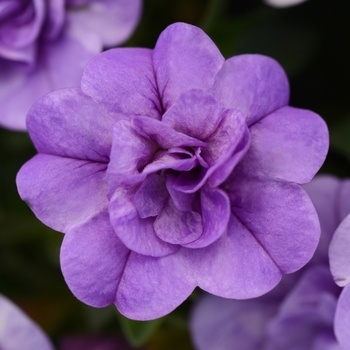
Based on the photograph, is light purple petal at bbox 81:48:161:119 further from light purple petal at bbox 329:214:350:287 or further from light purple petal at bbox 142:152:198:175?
light purple petal at bbox 329:214:350:287

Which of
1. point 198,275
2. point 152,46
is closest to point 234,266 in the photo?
point 198,275

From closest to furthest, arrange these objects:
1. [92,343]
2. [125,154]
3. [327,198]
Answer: [125,154] → [327,198] → [92,343]

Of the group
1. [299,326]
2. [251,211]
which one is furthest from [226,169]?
[299,326]

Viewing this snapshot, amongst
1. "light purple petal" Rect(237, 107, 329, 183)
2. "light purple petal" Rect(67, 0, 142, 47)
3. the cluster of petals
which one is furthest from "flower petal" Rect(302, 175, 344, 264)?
"light purple petal" Rect(67, 0, 142, 47)

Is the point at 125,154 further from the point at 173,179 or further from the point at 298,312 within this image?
the point at 298,312

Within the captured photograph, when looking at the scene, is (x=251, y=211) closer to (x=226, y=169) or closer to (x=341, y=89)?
(x=226, y=169)
